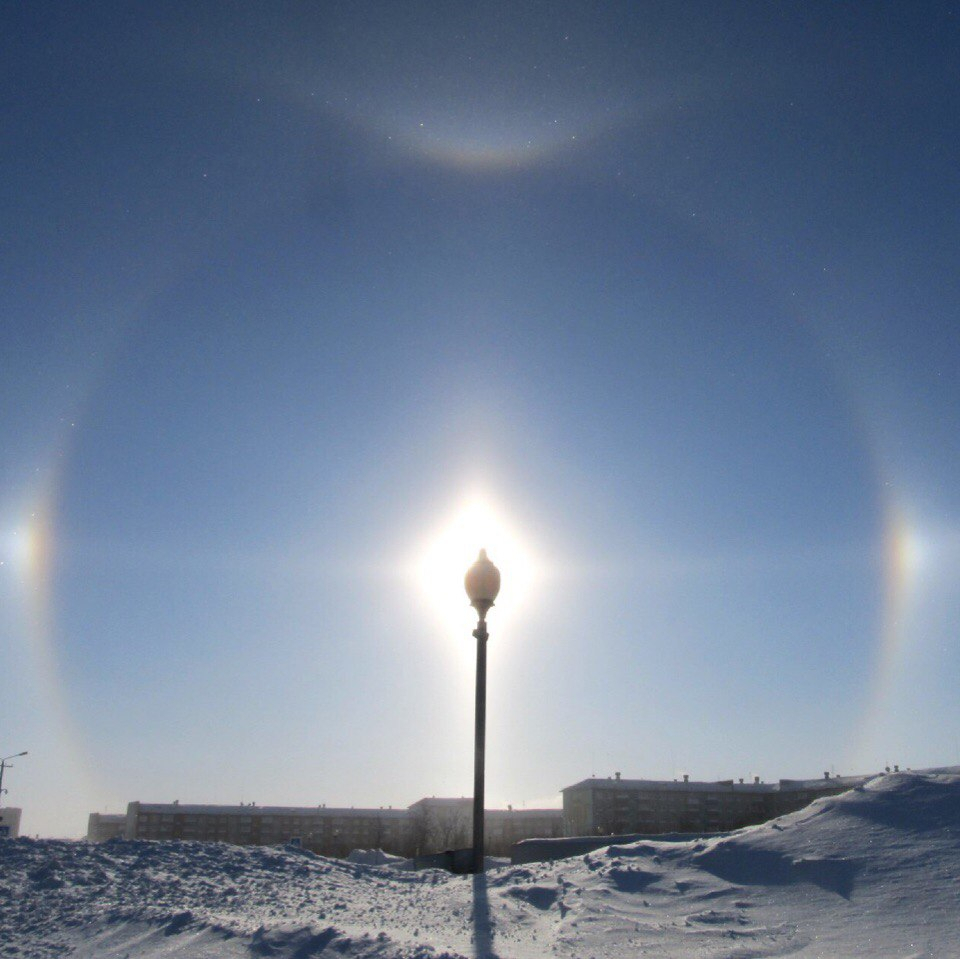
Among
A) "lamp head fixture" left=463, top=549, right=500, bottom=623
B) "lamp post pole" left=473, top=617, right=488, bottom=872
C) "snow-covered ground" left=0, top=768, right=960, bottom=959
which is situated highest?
"lamp head fixture" left=463, top=549, right=500, bottom=623

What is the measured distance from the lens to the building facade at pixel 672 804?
86.8 m

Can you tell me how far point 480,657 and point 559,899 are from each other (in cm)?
377

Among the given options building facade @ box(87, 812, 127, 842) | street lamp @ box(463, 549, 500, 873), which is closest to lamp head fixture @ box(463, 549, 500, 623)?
street lamp @ box(463, 549, 500, 873)

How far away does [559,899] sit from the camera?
22.9 feet

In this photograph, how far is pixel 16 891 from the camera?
273 inches

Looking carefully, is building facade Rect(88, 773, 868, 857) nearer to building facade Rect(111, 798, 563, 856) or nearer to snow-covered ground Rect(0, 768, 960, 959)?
building facade Rect(111, 798, 563, 856)

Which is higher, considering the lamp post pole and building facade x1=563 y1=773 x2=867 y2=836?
building facade x1=563 y1=773 x2=867 y2=836

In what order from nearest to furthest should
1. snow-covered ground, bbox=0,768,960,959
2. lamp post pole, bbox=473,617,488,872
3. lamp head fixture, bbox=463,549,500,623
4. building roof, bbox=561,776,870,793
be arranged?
snow-covered ground, bbox=0,768,960,959 < lamp post pole, bbox=473,617,488,872 < lamp head fixture, bbox=463,549,500,623 < building roof, bbox=561,776,870,793

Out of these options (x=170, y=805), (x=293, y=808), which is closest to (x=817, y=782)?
(x=293, y=808)

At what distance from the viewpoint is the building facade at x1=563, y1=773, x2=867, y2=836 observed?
285ft

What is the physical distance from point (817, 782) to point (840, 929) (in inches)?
3447

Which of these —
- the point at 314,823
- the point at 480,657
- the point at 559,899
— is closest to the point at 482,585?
the point at 480,657

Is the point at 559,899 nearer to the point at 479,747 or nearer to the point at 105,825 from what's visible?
the point at 479,747

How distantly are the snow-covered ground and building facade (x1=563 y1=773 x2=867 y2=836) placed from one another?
82.3 m
